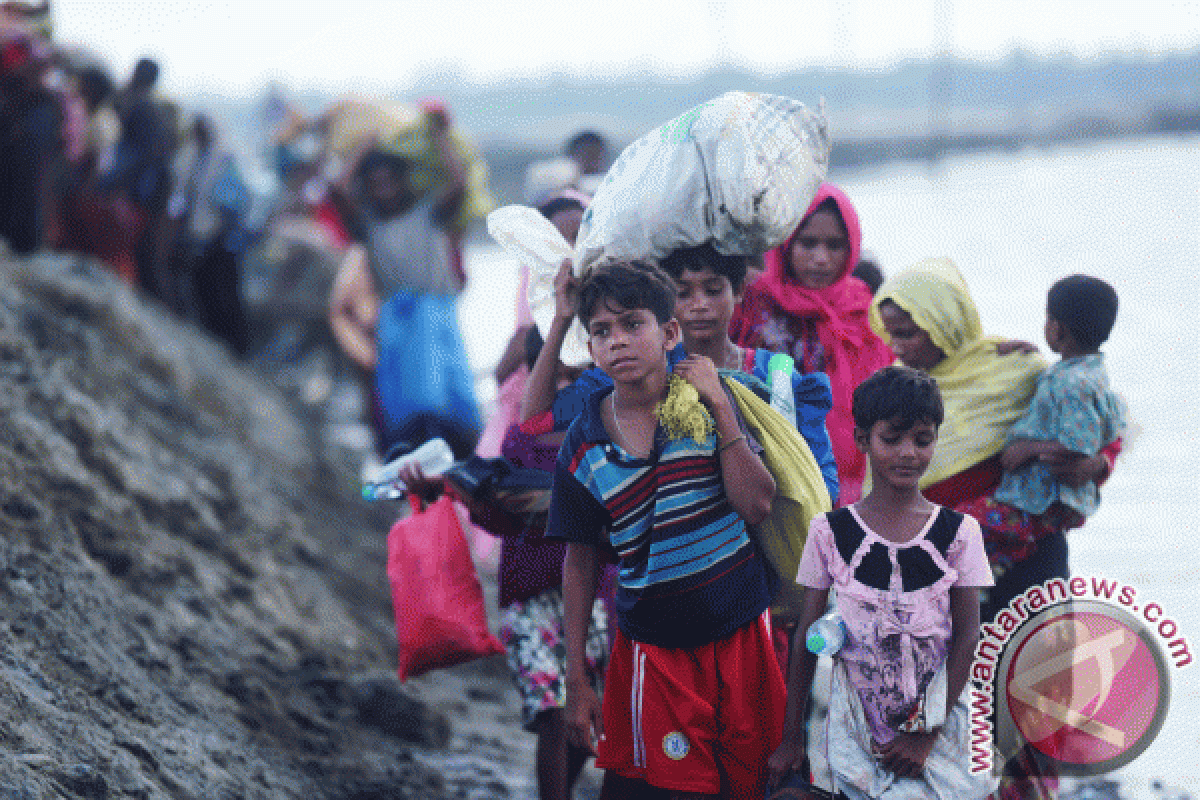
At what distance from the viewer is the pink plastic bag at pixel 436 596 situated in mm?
3699

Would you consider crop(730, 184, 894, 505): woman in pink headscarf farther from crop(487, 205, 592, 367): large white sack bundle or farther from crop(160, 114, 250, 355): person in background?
crop(160, 114, 250, 355): person in background

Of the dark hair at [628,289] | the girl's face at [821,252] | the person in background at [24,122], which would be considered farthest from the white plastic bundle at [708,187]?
the person in background at [24,122]

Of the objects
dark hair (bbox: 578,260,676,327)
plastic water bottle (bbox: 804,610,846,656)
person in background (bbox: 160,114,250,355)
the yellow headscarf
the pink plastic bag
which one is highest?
dark hair (bbox: 578,260,676,327)

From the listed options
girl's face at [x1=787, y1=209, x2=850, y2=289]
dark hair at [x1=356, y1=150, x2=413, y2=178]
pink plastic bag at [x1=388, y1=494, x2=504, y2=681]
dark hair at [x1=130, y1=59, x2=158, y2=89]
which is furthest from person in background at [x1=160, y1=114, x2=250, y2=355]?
girl's face at [x1=787, y1=209, x2=850, y2=289]

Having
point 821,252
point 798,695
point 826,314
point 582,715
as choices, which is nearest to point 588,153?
point 821,252

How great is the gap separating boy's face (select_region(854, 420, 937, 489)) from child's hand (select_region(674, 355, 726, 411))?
0.33m

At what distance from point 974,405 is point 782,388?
0.84 meters

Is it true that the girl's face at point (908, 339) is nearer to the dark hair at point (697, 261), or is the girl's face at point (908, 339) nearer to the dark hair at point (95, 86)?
the dark hair at point (697, 261)

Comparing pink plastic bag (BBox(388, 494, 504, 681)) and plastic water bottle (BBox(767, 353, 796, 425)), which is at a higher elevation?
plastic water bottle (BBox(767, 353, 796, 425))

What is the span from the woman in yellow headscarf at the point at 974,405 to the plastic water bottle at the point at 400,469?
1.26 meters

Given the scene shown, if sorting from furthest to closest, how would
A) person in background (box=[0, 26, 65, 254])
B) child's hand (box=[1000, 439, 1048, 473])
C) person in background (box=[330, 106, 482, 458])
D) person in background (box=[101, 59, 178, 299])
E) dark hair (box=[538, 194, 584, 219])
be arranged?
person in background (box=[101, 59, 178, 299]) < person in background (box=[0, 26, 65, 254]) < person in background (box=[330, 106, 482, 458]) < dark hair (box=[538, 194, 584, 219]) < child's hand (box=[1000, 439, 1048, 473])

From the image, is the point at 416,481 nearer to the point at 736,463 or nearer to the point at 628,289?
the point at 628,289

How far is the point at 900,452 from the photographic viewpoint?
288 cm

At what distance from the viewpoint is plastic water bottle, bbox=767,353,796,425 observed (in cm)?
318
